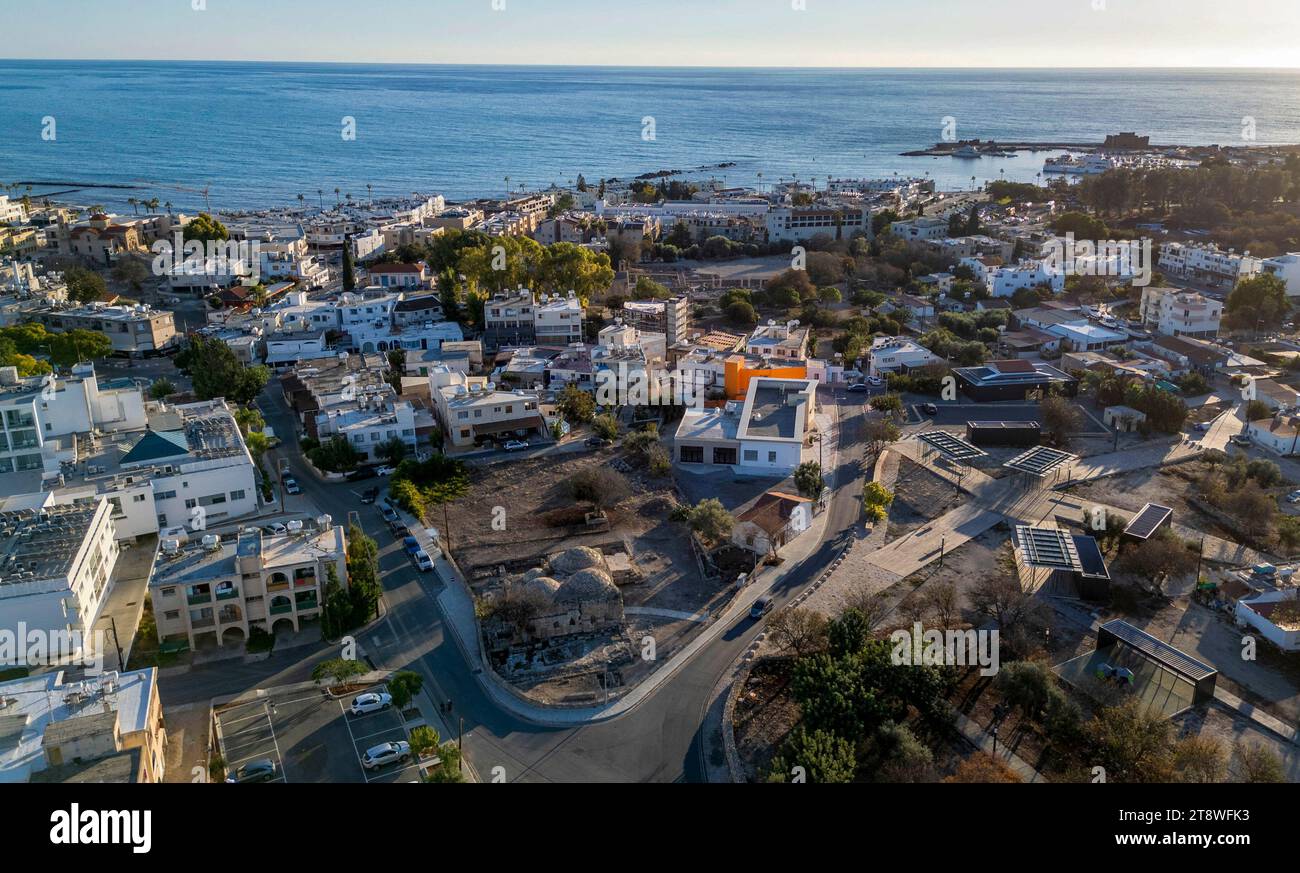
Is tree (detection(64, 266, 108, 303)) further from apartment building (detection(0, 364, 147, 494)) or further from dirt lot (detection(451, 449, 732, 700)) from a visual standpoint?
dirt lot (detection(451, 449, 732, 700))

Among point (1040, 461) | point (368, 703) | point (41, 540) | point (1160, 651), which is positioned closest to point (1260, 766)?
point (1160, 651)

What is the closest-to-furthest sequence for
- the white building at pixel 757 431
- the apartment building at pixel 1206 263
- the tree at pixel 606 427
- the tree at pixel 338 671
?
the tree at pixel 338 671
the white building at pixel 757 431
the tree at pixel 606 427
the apartment building at pixel 1206 263

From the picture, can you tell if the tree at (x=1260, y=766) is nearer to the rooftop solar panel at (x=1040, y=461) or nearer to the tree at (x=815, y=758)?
the tree at (x=815, y=758)

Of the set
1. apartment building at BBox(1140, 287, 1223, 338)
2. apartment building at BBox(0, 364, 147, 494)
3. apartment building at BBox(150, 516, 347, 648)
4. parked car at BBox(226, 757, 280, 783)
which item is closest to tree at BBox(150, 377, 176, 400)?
apartment building at BBox(0, 364, 147, 494)

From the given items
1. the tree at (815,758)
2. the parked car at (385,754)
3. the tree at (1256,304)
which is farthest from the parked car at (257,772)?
the tree at (1256,304)

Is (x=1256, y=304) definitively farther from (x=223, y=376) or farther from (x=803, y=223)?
(x=223, y=376)

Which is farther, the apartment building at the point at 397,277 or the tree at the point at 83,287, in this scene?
the apartment building at the point at 397,277
